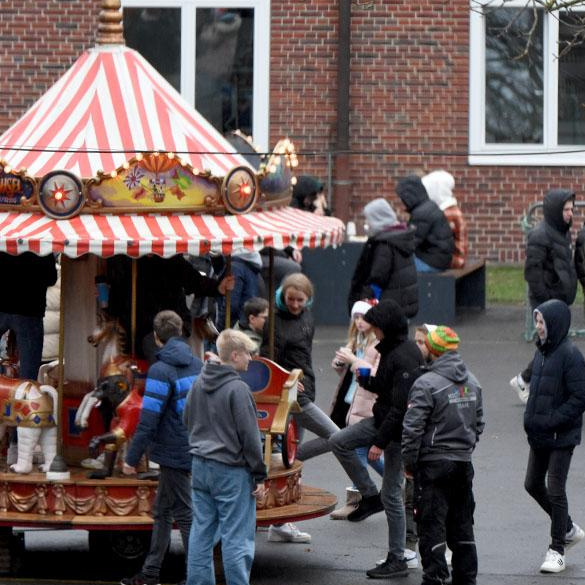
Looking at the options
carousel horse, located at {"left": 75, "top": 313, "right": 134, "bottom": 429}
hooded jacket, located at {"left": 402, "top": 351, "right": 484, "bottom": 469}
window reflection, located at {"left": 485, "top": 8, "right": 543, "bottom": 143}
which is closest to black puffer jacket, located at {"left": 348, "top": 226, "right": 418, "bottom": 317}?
carousel horse, located at {"left": 75, "top": 313, "right": 134, "bottom": 429}

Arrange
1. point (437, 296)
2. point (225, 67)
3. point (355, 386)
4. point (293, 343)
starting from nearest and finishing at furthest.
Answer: point (355, 386) < point (293, 343) < point (437, 296) < point (225, 67)

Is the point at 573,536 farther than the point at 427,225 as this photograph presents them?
No

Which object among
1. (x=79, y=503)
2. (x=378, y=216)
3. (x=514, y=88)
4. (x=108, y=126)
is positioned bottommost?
(x=79, y=503)

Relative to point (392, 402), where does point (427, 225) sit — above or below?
above

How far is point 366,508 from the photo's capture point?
11.2m

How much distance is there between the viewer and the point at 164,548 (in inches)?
372

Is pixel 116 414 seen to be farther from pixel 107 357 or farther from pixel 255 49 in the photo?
pixel 255 49

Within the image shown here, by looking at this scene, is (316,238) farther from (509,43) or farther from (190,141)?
(509,43)

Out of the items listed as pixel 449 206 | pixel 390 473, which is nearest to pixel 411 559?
pixel 390 473

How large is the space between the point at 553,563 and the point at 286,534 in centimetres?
181

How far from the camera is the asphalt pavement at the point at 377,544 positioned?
392 inches

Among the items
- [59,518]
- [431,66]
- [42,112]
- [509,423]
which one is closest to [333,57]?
[431,66]

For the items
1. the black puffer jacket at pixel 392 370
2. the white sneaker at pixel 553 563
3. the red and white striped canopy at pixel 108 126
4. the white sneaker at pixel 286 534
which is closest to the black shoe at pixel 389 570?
the black puffer jacket at pixel 392 370

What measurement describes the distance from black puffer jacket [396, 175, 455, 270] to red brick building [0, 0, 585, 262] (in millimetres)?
3048
